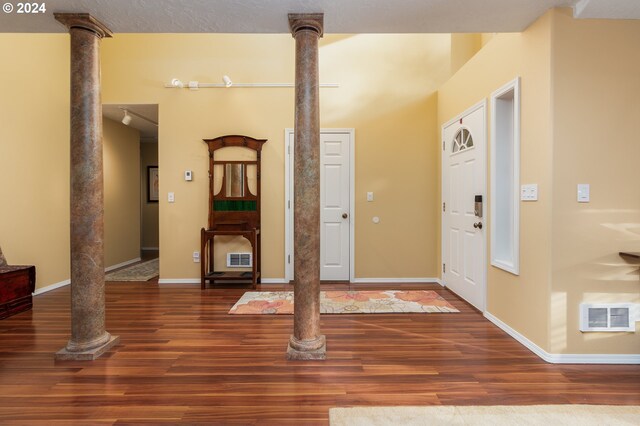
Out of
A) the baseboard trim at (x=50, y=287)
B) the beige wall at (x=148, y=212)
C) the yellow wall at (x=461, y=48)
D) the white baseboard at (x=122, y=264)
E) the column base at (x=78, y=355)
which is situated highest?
the yellow wall at (x=461, y=48)

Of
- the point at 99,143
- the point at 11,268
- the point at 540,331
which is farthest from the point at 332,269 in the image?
the point at 11,268

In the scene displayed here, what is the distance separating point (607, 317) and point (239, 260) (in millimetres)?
3988

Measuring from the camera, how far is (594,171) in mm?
2369

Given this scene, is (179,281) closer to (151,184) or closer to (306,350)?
(306,350)

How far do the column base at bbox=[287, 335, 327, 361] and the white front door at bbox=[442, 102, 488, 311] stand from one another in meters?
1.88

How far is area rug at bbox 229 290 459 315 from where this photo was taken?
11.5 ft

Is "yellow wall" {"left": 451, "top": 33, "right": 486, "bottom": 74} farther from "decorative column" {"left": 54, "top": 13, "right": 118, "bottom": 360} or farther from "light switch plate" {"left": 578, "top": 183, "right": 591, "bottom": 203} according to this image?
"decorative column" {"left": 54, "top": 13, "right": 118, "bottom": 360}

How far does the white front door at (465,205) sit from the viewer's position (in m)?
3.42

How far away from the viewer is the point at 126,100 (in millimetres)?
4742

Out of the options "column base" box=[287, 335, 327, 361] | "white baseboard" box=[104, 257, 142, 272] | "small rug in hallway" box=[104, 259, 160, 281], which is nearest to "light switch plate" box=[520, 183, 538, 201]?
"column base" box=[287, 335, 327, 361]

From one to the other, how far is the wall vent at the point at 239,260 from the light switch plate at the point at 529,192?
344cm

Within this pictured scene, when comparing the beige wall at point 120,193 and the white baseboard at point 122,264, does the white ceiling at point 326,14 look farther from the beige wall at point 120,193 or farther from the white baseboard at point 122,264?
the white baseboard at point 122,264

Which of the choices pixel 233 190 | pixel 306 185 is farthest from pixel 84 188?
pixel 233 190

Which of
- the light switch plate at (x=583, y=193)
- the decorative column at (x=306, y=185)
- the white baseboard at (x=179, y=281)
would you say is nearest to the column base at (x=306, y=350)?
the decorative column at (x=306, y=185)
